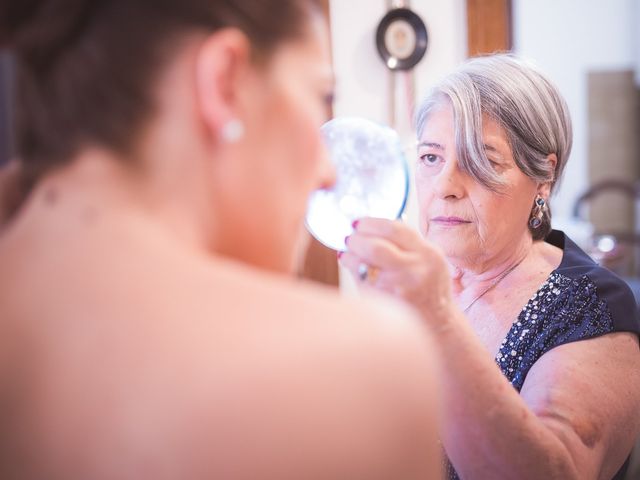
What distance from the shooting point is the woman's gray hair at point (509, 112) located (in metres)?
1.19

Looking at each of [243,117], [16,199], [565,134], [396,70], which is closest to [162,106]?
[243,117]

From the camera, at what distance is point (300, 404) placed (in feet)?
1.36

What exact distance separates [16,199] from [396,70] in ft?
6.84

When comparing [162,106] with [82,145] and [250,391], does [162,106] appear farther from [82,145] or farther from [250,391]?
[250,391]

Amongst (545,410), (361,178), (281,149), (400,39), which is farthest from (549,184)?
(400,39)

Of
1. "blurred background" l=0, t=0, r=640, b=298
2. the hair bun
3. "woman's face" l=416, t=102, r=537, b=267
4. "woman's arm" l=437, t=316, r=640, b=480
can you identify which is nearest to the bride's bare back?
the hair bun

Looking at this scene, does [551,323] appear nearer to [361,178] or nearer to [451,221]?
[451,221]

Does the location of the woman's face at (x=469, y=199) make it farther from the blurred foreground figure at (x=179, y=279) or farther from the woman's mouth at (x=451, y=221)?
the blurred foreground figure at (x=179, y=279)

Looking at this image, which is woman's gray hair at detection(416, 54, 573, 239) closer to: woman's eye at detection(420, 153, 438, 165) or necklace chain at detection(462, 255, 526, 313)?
woman's eye at detection(420, 153, 438, 165)

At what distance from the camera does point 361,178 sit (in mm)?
788

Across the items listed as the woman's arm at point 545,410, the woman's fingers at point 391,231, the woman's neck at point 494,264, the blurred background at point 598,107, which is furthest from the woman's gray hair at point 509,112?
the blurred background at point 598,107

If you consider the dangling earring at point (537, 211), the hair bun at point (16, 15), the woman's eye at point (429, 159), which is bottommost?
the dangling earring at point (537, 211)

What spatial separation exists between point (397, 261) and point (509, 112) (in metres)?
0.59

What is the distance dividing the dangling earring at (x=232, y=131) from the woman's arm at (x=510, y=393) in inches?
11.1
